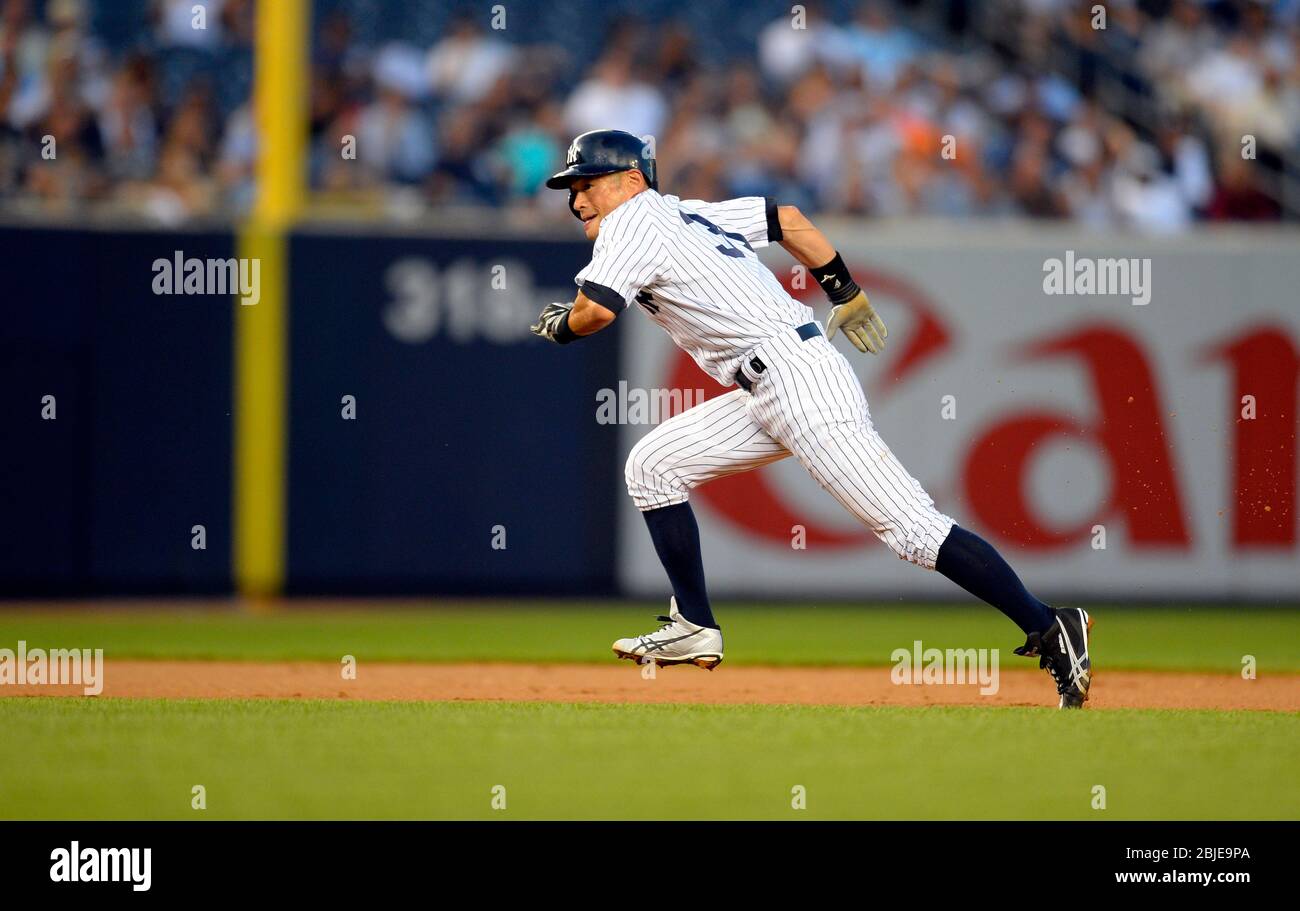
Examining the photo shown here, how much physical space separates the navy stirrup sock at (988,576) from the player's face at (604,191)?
1.59 metres

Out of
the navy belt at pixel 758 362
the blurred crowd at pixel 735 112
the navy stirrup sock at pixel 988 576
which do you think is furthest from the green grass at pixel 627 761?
the blurred crowd at pixel 735 112

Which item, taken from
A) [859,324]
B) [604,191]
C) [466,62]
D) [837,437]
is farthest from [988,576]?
[466,62]

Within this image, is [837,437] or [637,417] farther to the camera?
[637,417]

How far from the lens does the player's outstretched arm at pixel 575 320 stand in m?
5.90

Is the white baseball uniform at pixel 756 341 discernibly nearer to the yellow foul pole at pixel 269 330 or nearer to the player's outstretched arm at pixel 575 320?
the player's outstretched arm at pixel 575 320

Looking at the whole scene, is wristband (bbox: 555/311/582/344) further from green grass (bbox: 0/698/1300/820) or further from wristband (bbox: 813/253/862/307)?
green grass (bbox: 0/698/1300/820)

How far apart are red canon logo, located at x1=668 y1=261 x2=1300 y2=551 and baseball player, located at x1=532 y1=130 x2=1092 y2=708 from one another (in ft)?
13.6

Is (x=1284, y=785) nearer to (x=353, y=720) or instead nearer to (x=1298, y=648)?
(x=353, y=720)

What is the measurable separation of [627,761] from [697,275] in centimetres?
184

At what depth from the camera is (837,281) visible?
6617mm

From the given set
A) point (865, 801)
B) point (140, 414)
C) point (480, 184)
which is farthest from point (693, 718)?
point (480, 184)

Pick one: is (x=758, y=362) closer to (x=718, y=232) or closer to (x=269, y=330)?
(x=718, y=232)

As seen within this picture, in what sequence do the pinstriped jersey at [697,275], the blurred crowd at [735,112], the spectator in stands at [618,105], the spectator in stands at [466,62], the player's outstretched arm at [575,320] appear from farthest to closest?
1. the spectator in stands at [466,62]
2. the spectator in stands at [618,105]
3. the blurred crowd at [735,112]
4. the pinstriped jersey at [697,275]
5. the player's outstretched arm at [575,320]

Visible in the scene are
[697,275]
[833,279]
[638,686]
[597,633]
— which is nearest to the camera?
[697,275]
